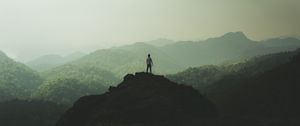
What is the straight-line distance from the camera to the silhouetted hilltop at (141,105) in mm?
56562

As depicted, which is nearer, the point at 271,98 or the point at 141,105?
the point at 141,105

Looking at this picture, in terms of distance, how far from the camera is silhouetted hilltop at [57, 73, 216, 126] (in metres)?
56.6

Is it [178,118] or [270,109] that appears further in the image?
[270,109]

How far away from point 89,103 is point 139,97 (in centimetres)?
860

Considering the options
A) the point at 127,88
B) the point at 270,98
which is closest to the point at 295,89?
the point at 270,98

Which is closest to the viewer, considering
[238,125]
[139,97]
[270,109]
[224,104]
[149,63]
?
[238,125]

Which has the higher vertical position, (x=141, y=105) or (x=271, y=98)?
(x=271, y=98)

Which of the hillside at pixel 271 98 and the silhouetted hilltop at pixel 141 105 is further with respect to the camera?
the hillside at pixel 271 98

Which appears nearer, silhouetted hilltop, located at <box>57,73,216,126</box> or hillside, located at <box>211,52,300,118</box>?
silhouetted hilltop, located at <box>57,73,216,126</box>

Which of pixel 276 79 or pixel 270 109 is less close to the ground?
pixel 276 79

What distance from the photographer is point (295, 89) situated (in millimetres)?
106000

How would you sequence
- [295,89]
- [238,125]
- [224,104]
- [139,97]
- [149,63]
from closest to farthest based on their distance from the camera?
[238,125], [139,97], [149,63], [295,89], [224,104]

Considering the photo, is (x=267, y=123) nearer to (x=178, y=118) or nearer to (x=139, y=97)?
(x=178, y=118)

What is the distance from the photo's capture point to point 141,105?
58062 mm
